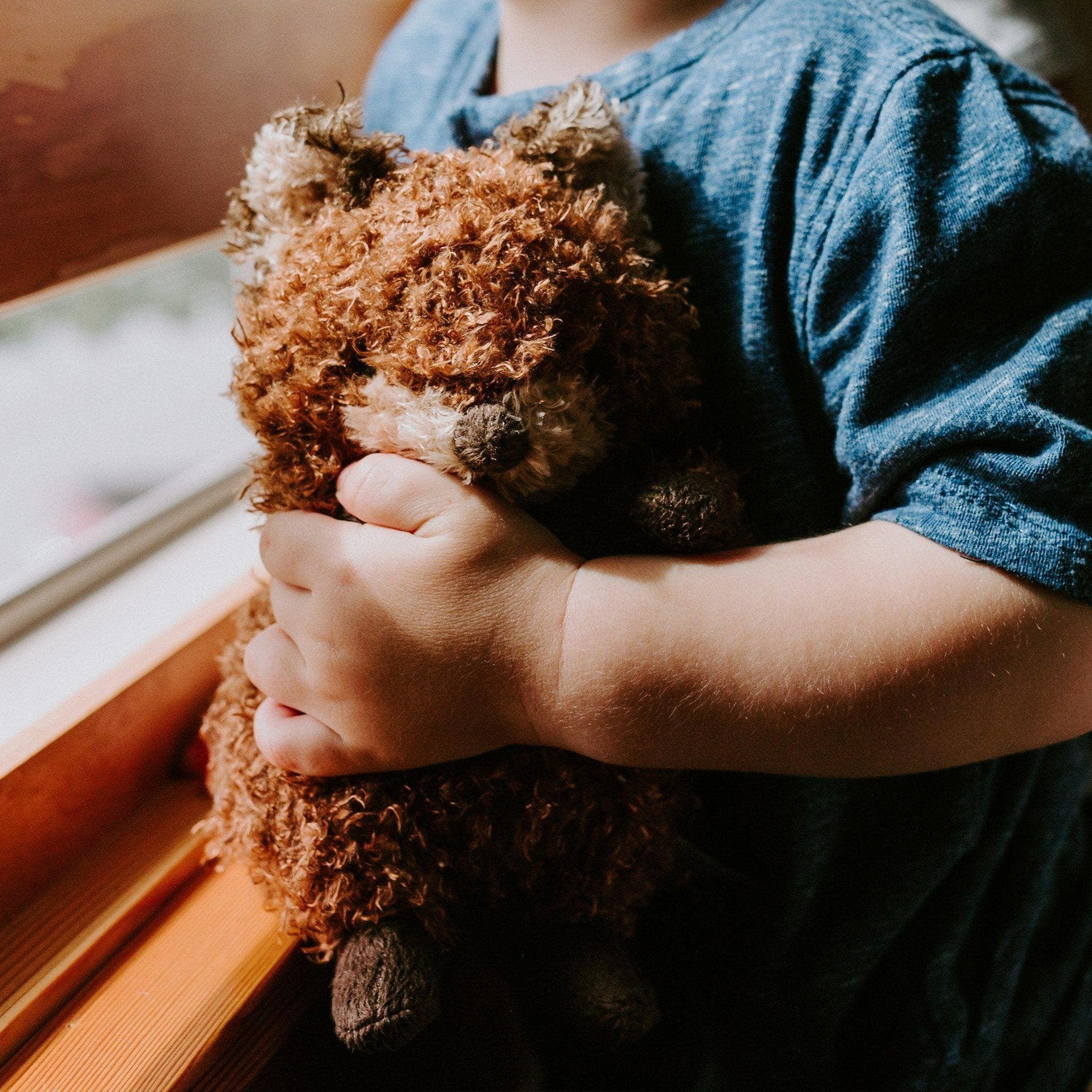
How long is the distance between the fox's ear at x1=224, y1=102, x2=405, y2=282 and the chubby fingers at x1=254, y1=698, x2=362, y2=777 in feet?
0.92

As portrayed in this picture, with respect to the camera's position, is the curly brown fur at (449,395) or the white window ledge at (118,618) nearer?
the curly brown fur at (449,395)

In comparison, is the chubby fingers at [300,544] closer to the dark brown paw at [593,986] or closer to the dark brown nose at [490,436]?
the dark brown nose at [490,436]

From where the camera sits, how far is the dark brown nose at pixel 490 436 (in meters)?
0.37

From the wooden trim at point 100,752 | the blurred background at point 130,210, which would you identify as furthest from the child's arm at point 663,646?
the blurred background at point 130,210

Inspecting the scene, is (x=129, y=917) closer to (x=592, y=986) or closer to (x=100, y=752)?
(x=100, y=752)

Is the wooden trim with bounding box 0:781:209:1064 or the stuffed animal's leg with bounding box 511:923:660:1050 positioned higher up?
the wooden trim with bounding box 0:781:209:1064

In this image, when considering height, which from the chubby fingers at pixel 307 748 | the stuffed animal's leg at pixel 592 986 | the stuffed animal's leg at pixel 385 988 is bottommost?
the stuffed animal's leg at pixel 592 986

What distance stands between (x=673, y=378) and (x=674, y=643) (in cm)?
15

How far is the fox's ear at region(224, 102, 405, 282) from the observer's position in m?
0.44

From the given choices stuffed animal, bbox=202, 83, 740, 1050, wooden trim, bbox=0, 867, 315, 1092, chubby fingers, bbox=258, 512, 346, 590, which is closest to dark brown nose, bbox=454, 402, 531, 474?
stuffed animal, bbox=202, 83, 740, 1050

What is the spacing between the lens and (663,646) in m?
0.42

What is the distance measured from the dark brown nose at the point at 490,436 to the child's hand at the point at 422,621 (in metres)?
0.04

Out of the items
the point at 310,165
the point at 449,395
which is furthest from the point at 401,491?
the point at 310,165

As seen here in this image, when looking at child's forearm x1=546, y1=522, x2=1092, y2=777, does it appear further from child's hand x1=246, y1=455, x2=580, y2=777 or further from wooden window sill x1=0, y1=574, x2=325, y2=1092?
wooden window sill x1=0, y1=574, x2=325, y2=1092
